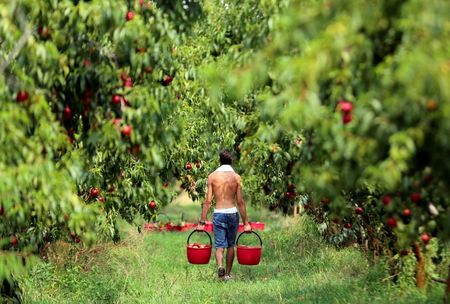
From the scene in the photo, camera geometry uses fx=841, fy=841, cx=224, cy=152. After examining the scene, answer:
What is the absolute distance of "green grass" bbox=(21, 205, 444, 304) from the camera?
9.18 meters

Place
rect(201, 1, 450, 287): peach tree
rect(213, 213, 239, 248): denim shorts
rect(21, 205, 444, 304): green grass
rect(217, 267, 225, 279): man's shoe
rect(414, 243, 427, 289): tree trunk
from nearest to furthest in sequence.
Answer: rect(201, 1, 450, 287): peach tree
rect(414, 243, 427, 289): tree trunk
rect(21, 205, 444, 304): green grass
rect(217, 267, 225, 279): man's shoe
rect(213, 213, 239, 248): denim shorts

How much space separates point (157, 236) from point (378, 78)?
15.6m

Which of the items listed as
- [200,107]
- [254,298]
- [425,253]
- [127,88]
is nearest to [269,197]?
[200,107]

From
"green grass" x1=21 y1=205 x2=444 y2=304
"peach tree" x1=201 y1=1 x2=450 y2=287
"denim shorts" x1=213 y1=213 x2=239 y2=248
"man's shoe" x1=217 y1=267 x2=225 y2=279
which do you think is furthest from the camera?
"denim shorts" x1=213 y1=213 x2=239 y2=248

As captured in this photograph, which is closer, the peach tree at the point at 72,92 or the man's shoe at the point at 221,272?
the peach tree at the point at 72,92

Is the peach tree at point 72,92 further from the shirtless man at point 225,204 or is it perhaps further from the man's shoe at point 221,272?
the man's shoe at point 221,272

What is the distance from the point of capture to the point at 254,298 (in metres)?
9.78

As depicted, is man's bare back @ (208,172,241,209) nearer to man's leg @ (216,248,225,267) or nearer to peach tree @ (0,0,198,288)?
man's leg @ (216,248,225,267)

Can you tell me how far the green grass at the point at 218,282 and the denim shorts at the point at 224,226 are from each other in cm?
57

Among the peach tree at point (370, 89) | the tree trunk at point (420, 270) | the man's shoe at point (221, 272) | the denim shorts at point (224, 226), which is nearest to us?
the peach tree at point (370, 89)

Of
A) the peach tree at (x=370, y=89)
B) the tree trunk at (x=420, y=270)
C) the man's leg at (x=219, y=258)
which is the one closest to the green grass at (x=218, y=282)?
the tree trunk at (x=420, y=270)

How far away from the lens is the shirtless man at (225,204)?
1154 cm

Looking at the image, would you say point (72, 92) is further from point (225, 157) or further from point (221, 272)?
point (221, 272)

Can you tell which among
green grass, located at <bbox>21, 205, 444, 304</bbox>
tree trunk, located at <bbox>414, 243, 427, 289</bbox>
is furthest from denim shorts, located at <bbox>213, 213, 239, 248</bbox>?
tree trunk, located at <bbox>414, 243, 427, 289</bbox>
